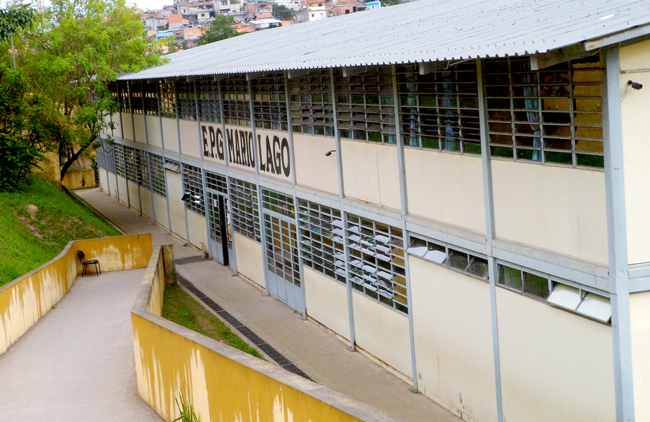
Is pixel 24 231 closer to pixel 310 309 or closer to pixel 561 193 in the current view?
pixel 310 309

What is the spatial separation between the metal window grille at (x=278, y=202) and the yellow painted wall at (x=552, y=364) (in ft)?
23.3

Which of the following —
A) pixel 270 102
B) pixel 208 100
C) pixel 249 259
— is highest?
pixel 208 100

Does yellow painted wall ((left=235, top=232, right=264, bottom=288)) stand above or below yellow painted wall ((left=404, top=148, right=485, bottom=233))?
below

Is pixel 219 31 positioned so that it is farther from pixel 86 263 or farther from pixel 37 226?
pixel 86 263

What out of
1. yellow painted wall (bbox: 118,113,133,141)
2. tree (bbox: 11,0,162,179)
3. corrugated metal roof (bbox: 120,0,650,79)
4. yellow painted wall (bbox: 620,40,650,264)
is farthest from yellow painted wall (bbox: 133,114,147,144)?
yellow painted wall (bbox: 620,40,650,264)

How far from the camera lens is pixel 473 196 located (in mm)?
9281

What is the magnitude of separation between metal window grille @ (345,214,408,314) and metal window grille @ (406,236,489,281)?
42cm

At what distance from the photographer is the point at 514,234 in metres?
8.62

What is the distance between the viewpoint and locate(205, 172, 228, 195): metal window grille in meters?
19.6

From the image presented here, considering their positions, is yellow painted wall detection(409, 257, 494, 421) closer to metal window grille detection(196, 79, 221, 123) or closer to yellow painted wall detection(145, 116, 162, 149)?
metal window grille detection(196, 79, 221, 123)

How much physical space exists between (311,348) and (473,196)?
17.3ft

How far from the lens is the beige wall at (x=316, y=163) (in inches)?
521

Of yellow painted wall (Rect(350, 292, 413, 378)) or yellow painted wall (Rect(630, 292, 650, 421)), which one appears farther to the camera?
yellow painted wall (Rect(350, 292, 413, 378))

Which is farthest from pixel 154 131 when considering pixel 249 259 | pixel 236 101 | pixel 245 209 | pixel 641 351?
pixel 641 351
